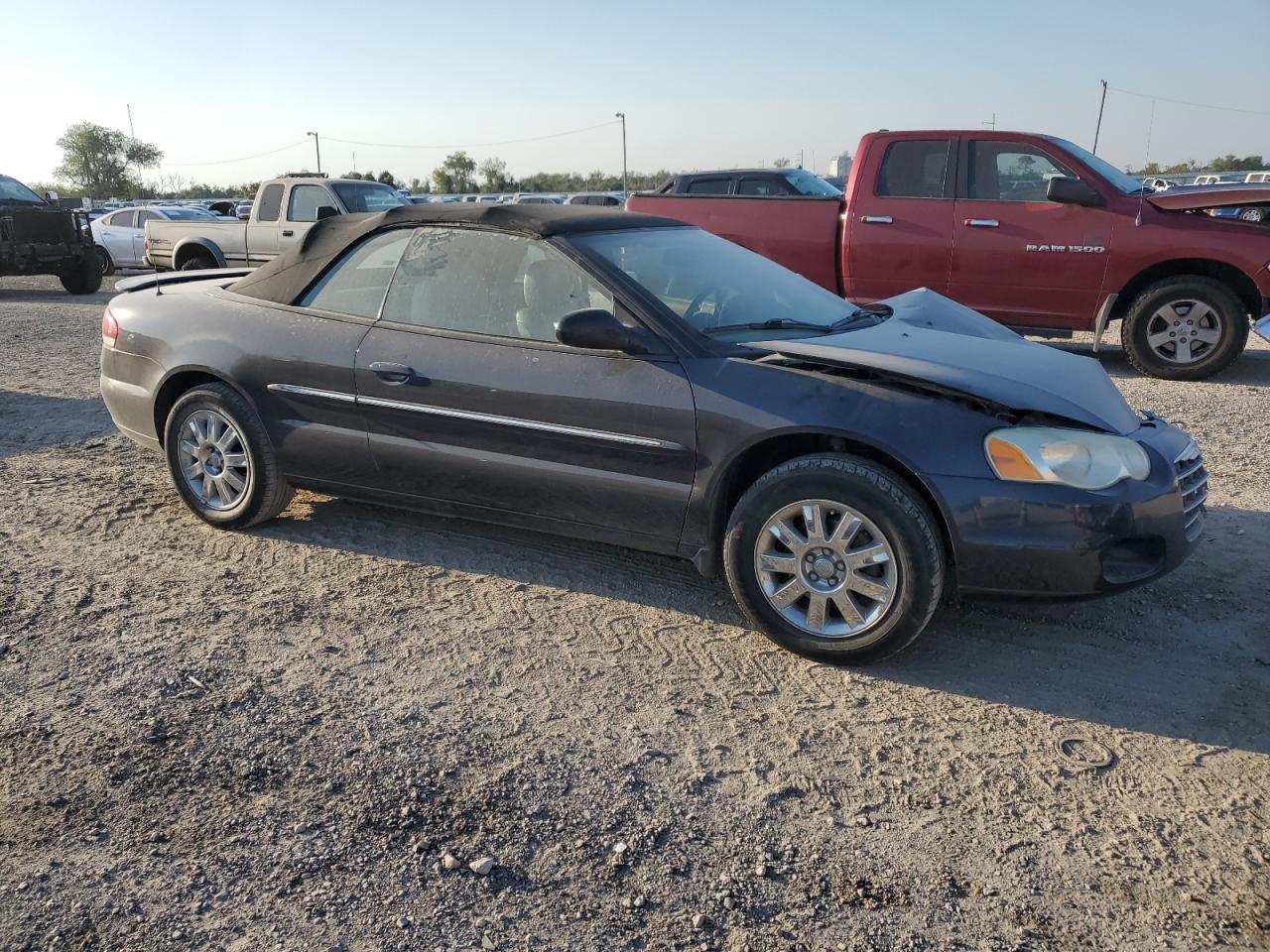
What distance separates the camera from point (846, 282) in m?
9.05

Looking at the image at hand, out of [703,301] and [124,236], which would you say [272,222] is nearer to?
[124,236]

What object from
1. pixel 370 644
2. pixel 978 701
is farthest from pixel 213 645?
pixel 978 701

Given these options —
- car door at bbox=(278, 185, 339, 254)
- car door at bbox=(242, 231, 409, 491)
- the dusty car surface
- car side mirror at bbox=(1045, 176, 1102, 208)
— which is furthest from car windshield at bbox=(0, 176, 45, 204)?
car side mirror at bbox=(1045, 176, 1102, 208)

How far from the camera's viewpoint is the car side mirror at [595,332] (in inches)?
143

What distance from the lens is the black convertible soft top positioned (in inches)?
163

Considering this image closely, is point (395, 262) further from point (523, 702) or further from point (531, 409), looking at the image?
point (523, 702)

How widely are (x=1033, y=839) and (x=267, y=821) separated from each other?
1994 millimetres

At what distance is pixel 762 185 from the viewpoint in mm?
15125

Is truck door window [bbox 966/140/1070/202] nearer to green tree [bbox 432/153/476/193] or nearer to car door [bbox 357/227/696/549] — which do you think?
car door [bbox 357/227/696/549]

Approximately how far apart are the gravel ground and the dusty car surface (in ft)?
1.17

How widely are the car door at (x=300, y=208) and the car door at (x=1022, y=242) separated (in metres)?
8.89

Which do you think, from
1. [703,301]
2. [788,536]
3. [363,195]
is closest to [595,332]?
[703,301]

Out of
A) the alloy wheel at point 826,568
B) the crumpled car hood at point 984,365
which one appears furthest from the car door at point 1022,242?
the alloy wheel at point 826,568

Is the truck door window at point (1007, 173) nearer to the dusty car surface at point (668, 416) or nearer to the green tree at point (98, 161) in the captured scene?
the dusty car surface at point (668, 416)
